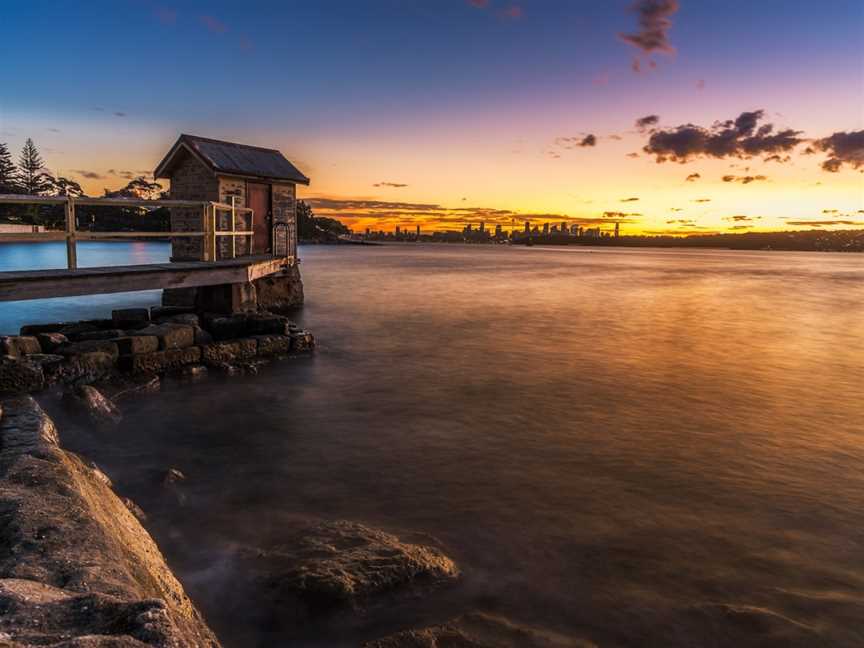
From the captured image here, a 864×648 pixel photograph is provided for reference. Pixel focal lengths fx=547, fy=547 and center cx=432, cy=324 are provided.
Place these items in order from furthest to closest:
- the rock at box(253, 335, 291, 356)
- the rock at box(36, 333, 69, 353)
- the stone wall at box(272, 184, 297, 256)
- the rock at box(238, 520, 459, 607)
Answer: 1. the stone wall at box(272, 184, 297, 256)
2. the rock at box(253, 335, 291, 356)
3. the rock at box(36, 333, 69, 353)
4. the rock at box(238, 520, 459, 607)

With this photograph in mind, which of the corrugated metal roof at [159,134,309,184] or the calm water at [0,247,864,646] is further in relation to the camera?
the corrugated metal roof at [159,134,309,184]

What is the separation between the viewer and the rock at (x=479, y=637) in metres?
3.63

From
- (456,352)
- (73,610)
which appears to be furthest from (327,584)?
(456,352)

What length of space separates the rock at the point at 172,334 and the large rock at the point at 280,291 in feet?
25.2

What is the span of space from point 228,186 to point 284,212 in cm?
282

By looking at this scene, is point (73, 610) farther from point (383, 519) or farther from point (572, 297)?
point (572, 297)

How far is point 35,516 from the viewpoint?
122 inches

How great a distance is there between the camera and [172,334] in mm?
10648

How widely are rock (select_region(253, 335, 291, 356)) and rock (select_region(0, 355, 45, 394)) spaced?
4.27 m

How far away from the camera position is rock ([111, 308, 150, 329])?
12.3m

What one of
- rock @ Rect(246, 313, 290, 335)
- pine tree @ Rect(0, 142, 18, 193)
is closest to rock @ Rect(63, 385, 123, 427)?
rock @ Rect(246, 313, 290, 335)

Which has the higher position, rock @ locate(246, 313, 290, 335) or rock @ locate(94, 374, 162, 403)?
rock @ locate(246, 313, 290, 335)

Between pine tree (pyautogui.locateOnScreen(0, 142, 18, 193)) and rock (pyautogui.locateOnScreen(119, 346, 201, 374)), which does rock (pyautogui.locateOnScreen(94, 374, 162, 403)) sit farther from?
pine tree (pyautogui.locateOnScreen(0, 142, 18, 193))

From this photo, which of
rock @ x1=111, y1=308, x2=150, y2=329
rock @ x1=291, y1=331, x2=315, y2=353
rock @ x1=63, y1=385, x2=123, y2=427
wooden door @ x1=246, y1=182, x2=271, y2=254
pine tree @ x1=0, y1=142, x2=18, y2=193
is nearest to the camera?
rock @ x1=63, y1=385, x2=123, y2=427
